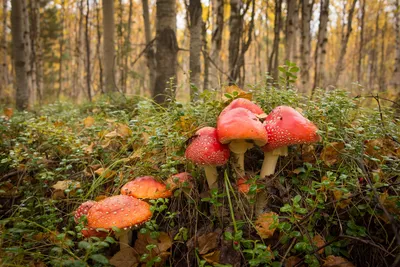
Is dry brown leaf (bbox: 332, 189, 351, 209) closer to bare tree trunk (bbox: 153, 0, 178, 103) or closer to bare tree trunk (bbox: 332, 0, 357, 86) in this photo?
bare tree trunk (bbox: 153, 0, 178, 103)

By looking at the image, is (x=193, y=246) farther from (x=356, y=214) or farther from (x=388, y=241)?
(x=388, y=241)

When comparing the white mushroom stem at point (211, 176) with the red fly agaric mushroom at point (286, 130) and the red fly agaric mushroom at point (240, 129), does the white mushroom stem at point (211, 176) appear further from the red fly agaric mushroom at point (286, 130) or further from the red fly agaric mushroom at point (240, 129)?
the red fly agaric mushroom at point (286, 130)

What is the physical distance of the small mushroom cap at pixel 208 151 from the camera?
194cm

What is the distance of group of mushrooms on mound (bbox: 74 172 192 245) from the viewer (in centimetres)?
183

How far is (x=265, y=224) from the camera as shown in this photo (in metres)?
1.96

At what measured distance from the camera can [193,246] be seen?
6.53 ft

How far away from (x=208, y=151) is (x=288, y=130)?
0.57 m

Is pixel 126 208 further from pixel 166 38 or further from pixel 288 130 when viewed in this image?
pixel 166 38

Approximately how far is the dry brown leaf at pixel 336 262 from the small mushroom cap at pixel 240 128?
86 centimetres

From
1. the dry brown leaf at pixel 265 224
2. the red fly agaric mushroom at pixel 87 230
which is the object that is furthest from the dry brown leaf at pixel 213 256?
the red fly agaric mushroom at pixel 87 230

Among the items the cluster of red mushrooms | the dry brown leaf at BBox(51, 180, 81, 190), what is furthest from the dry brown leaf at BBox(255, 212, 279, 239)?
the dry brown leaf at BBox(51, 180, 81, 190)

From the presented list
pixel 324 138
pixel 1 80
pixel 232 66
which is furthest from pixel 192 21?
pixel 1 80

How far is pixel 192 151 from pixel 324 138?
42.5 inches

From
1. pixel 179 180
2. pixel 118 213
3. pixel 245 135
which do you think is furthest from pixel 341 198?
pixel 118 213
